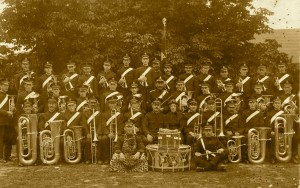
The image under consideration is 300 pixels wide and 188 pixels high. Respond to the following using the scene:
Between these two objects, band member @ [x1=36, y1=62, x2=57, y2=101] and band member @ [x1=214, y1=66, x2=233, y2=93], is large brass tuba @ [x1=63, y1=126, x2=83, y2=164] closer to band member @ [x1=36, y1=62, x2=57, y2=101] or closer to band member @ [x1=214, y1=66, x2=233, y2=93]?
band member @ [x1=36, y1=62, x2=57, y2=101]

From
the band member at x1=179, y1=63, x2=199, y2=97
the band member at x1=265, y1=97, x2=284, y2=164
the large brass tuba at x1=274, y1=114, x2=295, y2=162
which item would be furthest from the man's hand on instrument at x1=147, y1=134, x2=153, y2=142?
the large brass tuba at x1=274, y1=114, x2=295, y2=162

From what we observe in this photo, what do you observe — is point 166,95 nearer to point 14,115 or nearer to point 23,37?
point 14,115

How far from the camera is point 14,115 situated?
1129cm

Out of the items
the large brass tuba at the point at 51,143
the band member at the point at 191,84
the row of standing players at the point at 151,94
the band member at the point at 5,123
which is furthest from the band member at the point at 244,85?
the band member at the point at 5,123

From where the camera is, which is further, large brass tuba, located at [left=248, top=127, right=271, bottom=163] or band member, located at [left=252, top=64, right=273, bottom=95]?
band member, located at [left=252, top=64, right=273, bottom=95]

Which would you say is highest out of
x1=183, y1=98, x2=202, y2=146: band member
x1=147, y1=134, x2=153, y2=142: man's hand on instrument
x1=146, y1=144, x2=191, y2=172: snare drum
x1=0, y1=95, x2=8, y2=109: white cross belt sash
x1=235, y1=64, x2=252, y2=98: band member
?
x1=235, y1=64, x2=252, y2=98: band member

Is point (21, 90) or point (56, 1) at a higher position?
point (56, 1)

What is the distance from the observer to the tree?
1480 cm

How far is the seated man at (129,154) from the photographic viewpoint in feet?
31.4

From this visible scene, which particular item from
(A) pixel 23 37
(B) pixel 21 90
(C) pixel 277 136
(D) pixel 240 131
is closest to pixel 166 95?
(D) pixel 240 131

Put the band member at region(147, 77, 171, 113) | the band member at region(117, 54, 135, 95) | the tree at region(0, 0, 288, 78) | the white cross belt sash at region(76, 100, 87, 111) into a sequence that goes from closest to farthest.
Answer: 1. the white cross belt sash at region(76, 100, 87, 111)
2. the band member at region(147, 77, 171, 113)
3. the band member at region(117, 54, 135, 95)
4. the tree at region(0, 0, 288, 78)

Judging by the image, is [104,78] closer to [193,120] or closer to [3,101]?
[3,101]

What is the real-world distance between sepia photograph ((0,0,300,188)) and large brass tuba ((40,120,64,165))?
2 cm

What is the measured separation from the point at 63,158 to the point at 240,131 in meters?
4.06
